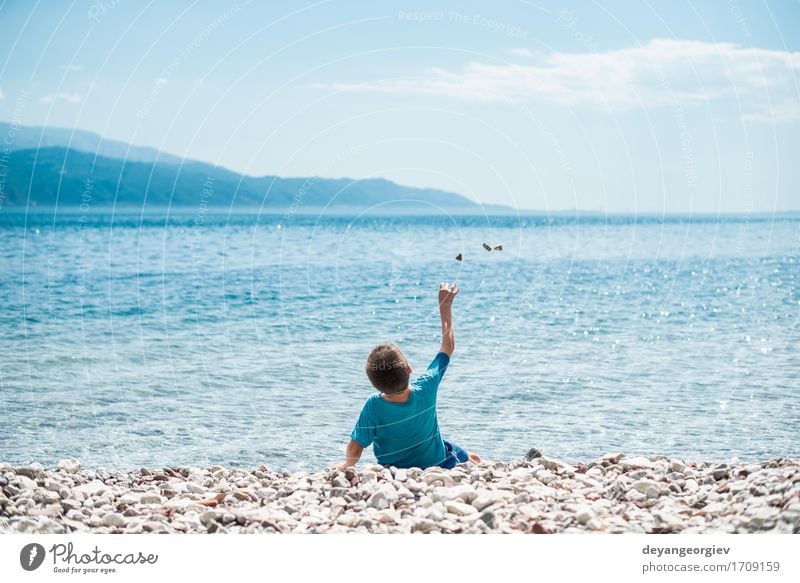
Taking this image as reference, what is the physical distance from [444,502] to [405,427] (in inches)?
35.1

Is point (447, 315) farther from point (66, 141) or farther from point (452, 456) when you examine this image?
point (66, 141)

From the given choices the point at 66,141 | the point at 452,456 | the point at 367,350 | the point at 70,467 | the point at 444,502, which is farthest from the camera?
the point at 66,141

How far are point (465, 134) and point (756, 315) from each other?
8.41 meters

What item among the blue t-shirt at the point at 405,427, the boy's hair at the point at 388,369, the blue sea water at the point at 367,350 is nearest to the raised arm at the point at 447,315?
the blue t-shirt at the point at 405,427

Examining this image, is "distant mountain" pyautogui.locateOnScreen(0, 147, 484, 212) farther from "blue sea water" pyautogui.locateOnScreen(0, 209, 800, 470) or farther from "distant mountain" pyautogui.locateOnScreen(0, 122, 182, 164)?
"blue sea water" pyautogui.locateOnScreen(0, 209, 800, 470)

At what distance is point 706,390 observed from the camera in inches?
390

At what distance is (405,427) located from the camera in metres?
5.81

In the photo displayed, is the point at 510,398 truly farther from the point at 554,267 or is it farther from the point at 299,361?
the point at 554,267

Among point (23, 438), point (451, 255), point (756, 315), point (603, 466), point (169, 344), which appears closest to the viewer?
point (603, 466)

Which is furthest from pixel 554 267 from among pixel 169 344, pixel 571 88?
pixel 169 344

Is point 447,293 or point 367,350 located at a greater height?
point 447,293

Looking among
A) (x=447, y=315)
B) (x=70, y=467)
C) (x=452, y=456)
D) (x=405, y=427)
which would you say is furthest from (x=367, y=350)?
(x=405, y=427)

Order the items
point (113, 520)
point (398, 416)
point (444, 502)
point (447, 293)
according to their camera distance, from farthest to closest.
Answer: point (447, 293)
point (398, 416)
point (113, 520)
point (444, 502)

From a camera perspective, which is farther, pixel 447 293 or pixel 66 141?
pixel 66 141
